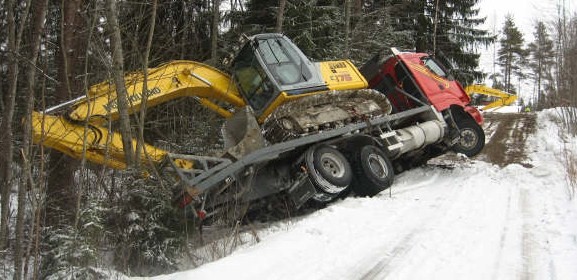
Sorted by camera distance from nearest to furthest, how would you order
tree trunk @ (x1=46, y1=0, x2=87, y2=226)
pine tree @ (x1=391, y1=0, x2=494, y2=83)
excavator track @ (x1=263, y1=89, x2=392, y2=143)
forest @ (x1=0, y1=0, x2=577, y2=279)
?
forest @ (x1=0, y1=0, x2=577, y2=279) < tree trunk @ (x1=46, y1=0, x2=87, y2=226) < excavator track @ (x1=263, y1=89, x2=392, y2=143) < pine tree @ (x1=391, y1=0, x2=494, y2=83)

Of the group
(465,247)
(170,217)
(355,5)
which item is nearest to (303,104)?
(170,217)

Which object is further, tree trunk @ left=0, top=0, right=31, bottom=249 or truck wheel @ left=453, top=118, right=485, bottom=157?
truck wheel @ left=453, top=118, right=485, bottom=157

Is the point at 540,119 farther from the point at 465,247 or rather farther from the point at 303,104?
the point at 465,247

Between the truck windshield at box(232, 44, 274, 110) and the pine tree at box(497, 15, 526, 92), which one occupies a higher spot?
the pine tree at box(497, 15, 526, 92)

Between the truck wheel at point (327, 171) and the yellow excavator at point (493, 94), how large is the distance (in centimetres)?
1616

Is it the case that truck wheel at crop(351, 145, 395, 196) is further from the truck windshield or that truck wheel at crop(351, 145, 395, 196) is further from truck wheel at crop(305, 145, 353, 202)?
the truck windshield

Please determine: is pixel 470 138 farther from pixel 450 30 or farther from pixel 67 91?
pixel 450 30

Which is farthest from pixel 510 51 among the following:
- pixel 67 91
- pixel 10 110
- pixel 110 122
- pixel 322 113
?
pixel 10 110

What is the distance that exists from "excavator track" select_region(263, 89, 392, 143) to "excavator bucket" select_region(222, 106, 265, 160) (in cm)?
46

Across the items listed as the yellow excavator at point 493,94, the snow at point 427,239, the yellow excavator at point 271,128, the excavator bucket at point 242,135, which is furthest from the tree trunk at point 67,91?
the yellow excavator at point 493,94

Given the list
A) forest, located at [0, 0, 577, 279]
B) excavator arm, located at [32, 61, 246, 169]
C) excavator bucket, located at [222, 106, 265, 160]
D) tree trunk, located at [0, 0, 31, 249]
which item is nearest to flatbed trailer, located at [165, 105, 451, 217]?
excavator bucket, located at [222, 106, 265, 160]

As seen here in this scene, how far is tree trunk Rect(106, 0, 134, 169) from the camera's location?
6645 mm

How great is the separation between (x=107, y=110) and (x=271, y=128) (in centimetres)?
245

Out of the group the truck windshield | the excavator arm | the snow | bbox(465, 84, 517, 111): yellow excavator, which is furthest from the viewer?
bbox(465, 84, 517, 111): yellow excavator
